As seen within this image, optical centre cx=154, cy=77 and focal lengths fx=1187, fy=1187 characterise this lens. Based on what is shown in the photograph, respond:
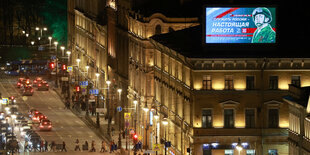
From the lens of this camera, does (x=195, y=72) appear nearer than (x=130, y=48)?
Yes

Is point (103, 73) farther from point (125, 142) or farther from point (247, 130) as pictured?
point (247, 130)

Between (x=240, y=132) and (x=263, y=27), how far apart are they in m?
10.8

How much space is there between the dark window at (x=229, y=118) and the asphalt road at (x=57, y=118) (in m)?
29.6

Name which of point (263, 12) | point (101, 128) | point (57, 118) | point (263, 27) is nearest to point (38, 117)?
point (57, 118)

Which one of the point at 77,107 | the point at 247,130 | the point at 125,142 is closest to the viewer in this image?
the point at 247,130

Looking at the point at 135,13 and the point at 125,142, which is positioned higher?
the point at 135,13

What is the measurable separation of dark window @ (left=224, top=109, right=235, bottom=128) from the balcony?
525mm

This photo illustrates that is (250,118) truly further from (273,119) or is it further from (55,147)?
(55,147)

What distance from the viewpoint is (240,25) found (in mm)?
116062

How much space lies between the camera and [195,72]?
374ft

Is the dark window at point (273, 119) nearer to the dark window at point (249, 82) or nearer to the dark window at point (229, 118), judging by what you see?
the dark window at point (249, 82)

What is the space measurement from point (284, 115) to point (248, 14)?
10.5 metres

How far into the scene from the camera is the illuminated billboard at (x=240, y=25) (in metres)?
116

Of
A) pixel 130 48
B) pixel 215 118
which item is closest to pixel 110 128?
pixel 130 48
